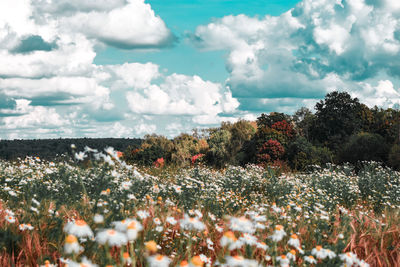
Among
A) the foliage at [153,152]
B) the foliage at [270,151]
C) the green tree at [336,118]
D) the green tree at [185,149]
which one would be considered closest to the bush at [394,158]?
the foliage at [270,151]

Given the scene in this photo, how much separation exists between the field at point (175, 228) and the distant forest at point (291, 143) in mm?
9716

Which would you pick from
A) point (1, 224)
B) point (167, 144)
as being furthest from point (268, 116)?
point (1, 224)

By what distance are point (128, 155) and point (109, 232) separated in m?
26.9

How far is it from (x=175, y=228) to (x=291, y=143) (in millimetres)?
17257

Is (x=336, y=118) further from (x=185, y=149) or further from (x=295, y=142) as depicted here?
(x=185, y=149)

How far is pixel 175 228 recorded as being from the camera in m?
5.11

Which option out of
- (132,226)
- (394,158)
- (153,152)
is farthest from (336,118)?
(132,226)

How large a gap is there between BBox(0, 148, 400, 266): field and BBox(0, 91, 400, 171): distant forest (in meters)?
9.72

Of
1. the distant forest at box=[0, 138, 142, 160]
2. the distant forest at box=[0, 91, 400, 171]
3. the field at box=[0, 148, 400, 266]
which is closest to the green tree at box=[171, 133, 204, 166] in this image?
the distant forest at box=[0, 91, 400, 171]

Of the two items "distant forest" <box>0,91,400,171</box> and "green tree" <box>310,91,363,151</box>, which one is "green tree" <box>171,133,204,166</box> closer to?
"distant forest" <box>0,91,400,171</box>

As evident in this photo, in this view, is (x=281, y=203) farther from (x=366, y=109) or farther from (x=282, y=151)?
(x=366, y=109)

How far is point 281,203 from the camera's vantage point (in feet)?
26.4

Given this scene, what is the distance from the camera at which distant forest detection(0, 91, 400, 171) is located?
20406 mm

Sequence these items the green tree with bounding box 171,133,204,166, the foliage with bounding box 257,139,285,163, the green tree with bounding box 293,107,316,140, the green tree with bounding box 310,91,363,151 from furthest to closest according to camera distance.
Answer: the green tree with bounding box 293,107,316,140 → the green tree with bounding box 310,91,363,151 → the green tree with bounding box 171,133,204,166 → the foliage with bounding box 257,139,285,163
